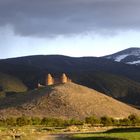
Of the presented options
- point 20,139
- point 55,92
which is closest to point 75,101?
point 55,92

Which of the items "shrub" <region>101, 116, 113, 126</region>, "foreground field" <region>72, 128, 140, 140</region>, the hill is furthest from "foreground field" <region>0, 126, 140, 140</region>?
the hill

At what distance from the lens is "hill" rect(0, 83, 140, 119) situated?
177 meters

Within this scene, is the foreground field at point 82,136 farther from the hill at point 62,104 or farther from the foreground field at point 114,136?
the hill at point 62,104

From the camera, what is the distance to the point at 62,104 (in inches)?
7264

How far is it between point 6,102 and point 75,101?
79.2 ft

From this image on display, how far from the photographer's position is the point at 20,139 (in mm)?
80938

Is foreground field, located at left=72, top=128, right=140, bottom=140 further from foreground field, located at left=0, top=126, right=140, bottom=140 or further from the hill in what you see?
the hill

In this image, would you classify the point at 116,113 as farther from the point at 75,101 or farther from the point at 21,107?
the point at 21,107

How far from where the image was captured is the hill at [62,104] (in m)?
177

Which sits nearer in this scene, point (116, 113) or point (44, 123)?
point (44, 123)

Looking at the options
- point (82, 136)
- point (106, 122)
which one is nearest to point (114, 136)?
point (82, 136)

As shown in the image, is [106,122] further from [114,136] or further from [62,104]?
[114,136]

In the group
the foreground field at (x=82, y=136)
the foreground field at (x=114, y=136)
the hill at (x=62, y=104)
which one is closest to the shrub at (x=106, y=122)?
the hill at (x=62, y=104)

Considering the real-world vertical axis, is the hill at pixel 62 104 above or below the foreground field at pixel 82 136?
above
